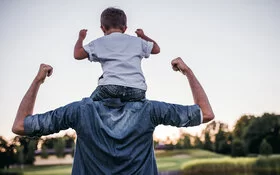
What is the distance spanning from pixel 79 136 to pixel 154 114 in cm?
22

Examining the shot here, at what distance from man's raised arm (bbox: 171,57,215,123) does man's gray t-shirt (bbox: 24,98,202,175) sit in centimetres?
2

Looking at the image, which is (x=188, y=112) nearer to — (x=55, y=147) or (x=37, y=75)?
(x=37, y=75)

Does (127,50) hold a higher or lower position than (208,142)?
higher

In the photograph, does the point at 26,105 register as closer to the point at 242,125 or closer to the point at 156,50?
the point at 156,50

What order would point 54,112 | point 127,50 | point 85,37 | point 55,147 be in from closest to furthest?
point 54,112
point 127,50
point 85,37
point 55,147

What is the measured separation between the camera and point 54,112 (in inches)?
41.2

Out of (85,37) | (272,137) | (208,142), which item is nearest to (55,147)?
(208,142)

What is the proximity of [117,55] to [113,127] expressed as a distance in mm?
236

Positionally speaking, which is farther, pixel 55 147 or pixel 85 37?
pixel 55 147

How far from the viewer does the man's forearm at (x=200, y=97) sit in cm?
109

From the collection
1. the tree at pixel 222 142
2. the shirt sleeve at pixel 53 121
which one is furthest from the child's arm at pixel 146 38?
the tree at pixel 222 142

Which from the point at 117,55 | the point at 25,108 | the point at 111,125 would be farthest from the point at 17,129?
the point at 117,55

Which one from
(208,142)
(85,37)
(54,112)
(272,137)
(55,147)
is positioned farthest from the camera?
(272,137)

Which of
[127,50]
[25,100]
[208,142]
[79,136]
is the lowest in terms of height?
[208,142]
